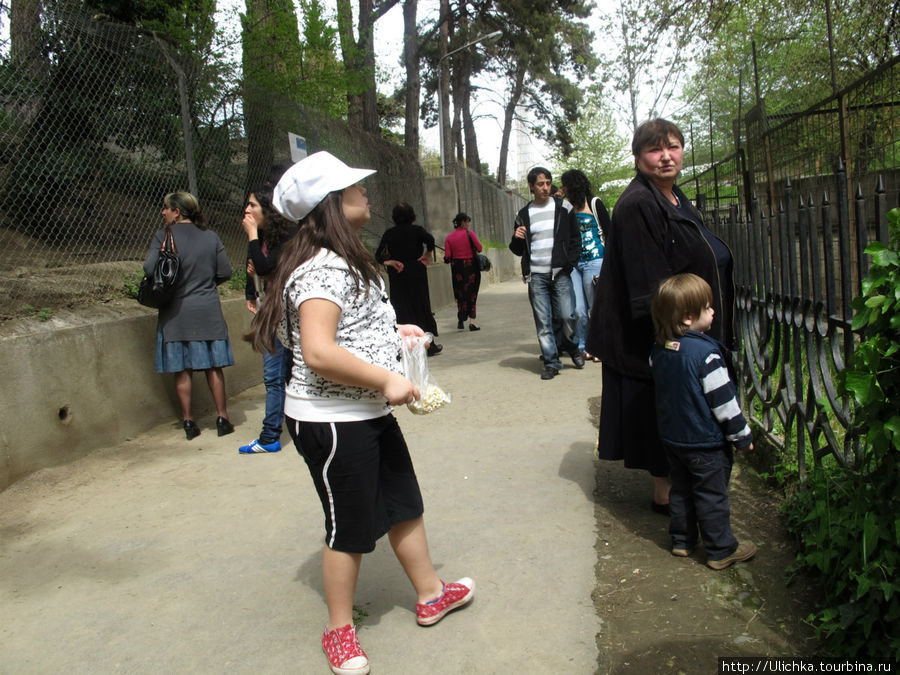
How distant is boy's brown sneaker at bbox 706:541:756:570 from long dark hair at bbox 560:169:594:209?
4606 mm

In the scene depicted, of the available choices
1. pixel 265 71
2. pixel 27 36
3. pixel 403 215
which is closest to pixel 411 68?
pixel 265 71

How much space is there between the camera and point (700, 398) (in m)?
2.99

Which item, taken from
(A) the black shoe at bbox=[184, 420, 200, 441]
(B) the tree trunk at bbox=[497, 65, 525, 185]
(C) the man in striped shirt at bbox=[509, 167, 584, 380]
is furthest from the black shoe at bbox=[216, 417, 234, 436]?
(B) the tree trunk at bbox=[497, 65, 525, 185]

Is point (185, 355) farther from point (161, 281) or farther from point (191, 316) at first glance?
point (161, 281)

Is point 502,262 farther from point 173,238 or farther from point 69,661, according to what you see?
point 69,661

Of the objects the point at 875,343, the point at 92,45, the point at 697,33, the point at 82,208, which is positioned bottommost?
the point at 875,343

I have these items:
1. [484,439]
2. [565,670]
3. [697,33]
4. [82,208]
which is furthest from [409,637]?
[697,33]

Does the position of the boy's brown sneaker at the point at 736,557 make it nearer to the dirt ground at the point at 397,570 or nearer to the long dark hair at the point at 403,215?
the dirt ground at the point at 397,570

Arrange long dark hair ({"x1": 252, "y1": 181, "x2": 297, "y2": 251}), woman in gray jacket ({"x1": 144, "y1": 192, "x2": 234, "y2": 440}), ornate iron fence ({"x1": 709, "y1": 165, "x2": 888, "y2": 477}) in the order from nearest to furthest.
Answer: ornate iron fence ({"x1": 709, "y1": 165, "x2": 888, "y2": 477}), long dark hair ({"x1": 252, "y1": 181, "x2": 297, "y2": 251}), woman in gray jacket ({"x1": 144, "y1": 192, "x2": 234, "y2": 440})

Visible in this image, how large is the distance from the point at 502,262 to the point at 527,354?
16.0 metres

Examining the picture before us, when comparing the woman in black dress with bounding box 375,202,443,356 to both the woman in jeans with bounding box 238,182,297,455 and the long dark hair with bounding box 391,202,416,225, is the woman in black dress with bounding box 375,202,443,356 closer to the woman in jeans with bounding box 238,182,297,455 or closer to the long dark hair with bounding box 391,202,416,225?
the long dark hair with bounding box 391,202,416,225

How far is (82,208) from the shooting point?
596 centimetres

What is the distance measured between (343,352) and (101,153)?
480 cm

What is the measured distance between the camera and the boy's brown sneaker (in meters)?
3.01
